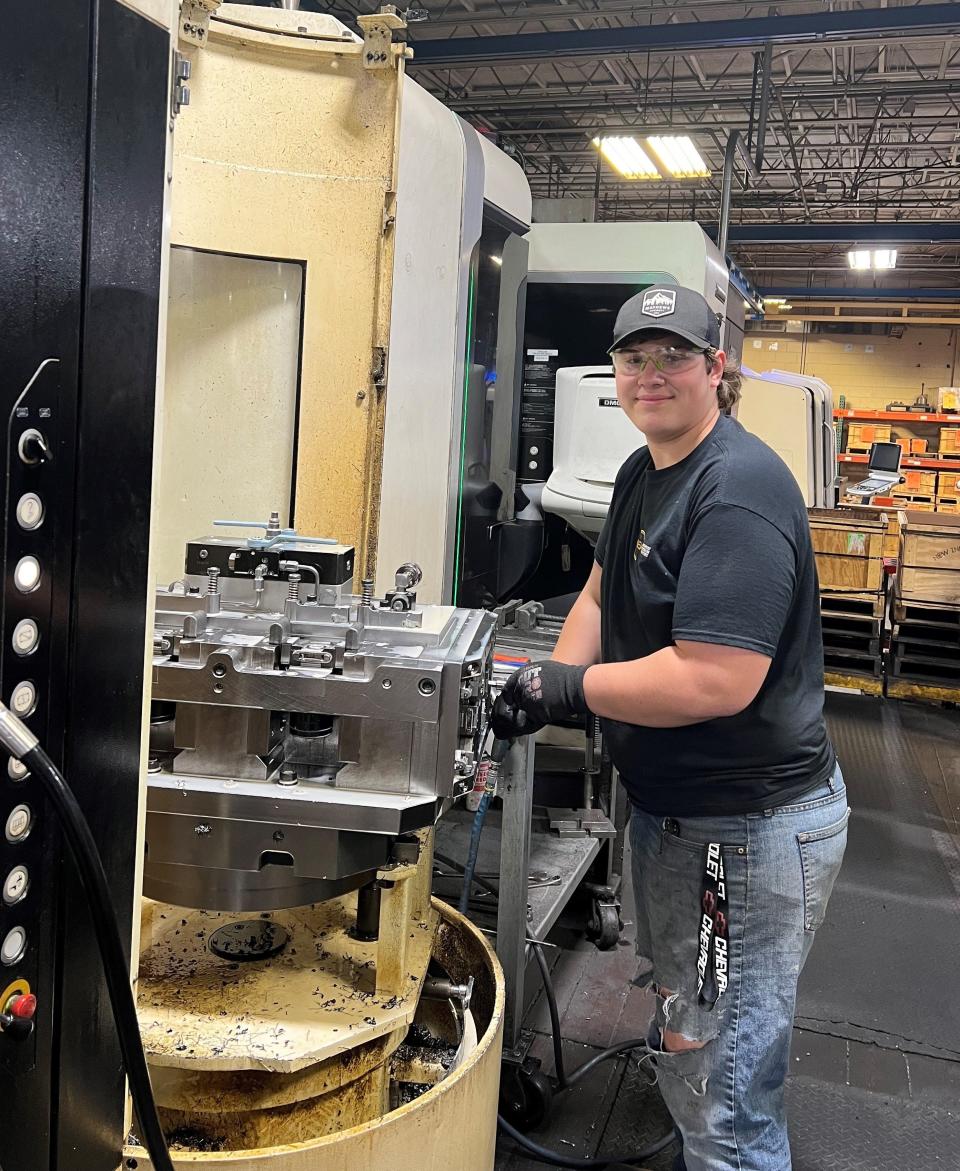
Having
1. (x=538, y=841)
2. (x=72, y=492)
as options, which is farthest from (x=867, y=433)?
(x=72, y=492)

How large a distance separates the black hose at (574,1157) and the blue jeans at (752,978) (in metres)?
0.45

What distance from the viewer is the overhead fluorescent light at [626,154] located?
197 inches

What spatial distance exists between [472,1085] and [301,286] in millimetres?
1270

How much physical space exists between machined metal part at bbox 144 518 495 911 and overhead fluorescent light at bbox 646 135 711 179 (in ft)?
14.4

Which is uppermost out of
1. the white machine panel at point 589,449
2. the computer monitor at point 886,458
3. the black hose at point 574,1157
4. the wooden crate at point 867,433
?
the wooden crate at point 867,433

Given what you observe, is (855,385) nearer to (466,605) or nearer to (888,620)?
(888,620)

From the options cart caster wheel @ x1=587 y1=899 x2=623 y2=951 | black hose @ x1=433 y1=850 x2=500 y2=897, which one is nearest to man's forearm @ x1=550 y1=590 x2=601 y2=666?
black hose @ x1=433 y1=850 x2=500 y2=897

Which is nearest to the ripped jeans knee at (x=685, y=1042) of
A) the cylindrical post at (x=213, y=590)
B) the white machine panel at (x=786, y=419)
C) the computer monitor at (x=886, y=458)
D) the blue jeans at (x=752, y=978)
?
the blue jeans at (x=752, y=978)

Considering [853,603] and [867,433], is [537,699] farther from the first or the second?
[867,433]

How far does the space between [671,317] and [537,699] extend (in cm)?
56

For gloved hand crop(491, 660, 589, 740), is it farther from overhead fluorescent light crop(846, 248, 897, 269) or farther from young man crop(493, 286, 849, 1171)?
→ overhead fluorescent light crop(846, 248, 897, 269)

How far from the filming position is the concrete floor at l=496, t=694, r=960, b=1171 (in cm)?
192

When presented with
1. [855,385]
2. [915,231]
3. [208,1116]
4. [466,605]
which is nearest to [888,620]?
[466,605]

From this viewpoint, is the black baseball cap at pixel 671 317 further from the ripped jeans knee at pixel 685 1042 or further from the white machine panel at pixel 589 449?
the white machine panel at pixel 589 449
